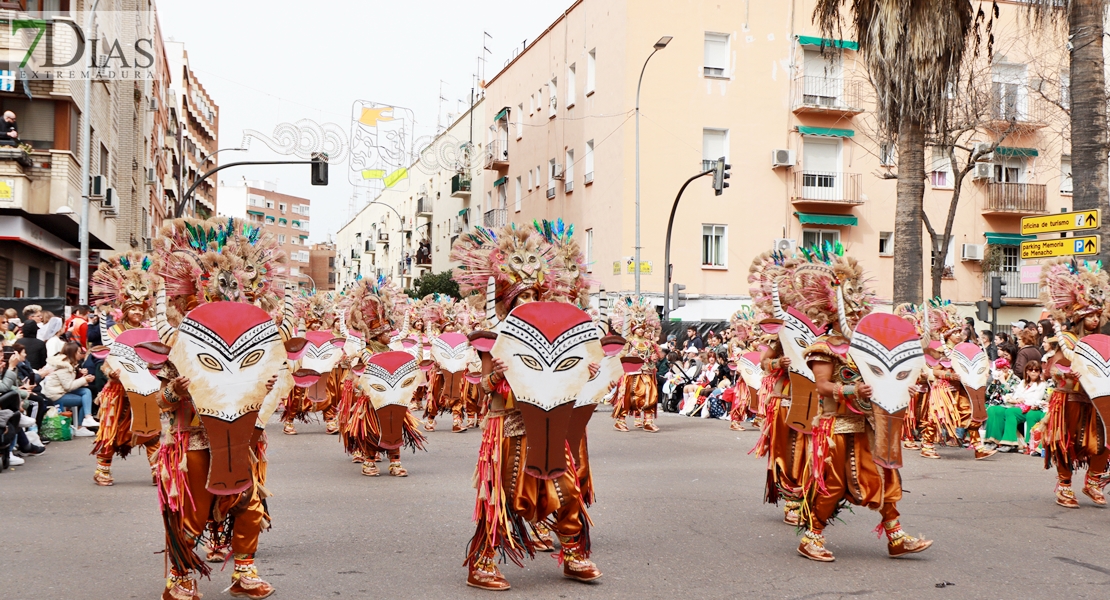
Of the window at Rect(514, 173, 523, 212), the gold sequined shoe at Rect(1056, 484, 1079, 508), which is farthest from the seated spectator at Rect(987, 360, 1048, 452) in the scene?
the window at Rect(514, 173, 523, 212)

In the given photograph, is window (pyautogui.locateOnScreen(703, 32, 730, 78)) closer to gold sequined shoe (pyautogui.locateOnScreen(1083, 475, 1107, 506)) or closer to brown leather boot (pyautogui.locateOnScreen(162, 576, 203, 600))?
gold sequined shoe (pyautogui.locateOnScreen(1083, 475, 1107, 506))

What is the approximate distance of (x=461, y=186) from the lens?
5512 centimetres

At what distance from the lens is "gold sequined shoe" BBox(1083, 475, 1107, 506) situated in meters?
9.56

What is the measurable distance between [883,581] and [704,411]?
1438 centimetres

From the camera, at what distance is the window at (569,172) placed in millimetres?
37344

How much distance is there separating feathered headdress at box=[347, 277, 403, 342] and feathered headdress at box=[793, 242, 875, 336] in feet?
16.7

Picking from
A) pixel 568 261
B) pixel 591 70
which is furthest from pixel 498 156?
pixel 568 261

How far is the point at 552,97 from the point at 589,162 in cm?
481

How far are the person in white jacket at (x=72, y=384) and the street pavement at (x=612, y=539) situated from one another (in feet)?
8.98

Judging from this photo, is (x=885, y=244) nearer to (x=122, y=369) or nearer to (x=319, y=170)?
(x=319, y=170)

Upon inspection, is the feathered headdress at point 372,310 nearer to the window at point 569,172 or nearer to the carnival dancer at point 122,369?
the carnival dancer at point 122,369

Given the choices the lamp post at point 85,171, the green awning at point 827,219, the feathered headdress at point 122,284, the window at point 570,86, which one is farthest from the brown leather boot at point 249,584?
the window at point 570,86

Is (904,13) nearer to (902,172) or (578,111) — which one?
(902,172)

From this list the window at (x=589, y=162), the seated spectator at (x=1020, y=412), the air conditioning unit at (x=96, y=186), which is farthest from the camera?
the window at (x=589, y=162)
